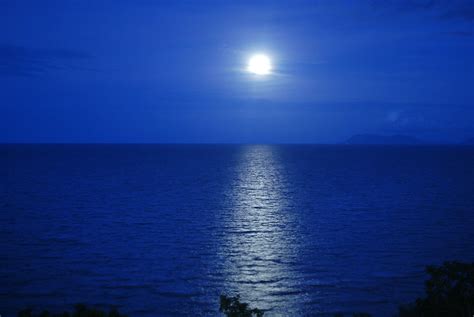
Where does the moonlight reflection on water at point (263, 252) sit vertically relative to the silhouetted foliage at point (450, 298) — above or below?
above

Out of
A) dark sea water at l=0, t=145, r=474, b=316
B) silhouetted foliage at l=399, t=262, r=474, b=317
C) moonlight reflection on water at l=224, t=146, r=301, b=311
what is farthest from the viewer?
moonlight reflection on water at l=224, t=146, r=301, b=311

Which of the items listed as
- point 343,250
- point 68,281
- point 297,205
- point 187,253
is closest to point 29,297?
point 68,281

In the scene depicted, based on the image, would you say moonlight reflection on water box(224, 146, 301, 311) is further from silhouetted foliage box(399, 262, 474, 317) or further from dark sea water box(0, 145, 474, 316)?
silhouetted foliage box(399, 262, 474, 317)

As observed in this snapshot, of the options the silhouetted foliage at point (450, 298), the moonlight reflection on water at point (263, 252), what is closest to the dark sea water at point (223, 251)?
the moonlight reflection on water at point (263, 252)

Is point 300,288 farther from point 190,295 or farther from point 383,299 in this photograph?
point 190,295

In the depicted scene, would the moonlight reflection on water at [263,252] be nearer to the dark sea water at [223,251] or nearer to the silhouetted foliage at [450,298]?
the dark sea water at [223,251]

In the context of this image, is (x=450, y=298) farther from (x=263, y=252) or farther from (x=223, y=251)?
(x=223, y=251)

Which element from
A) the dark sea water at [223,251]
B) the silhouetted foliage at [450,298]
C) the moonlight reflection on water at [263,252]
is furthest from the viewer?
the moonlight reflection on water at [263,252]

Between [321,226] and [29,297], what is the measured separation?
98.0ft

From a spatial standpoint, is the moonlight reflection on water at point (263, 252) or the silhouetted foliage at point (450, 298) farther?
the moonlight reflection on water at point (263, 252)

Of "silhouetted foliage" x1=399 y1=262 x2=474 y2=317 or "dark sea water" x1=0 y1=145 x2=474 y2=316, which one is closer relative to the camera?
"silhouetted foliage" x1=399 y1=262 x2=474 y2=317

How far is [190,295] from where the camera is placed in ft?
83.8

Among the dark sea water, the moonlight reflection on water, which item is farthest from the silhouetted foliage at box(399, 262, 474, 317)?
the moonlight reflection on water

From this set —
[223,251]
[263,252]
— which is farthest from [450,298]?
[223,251]
